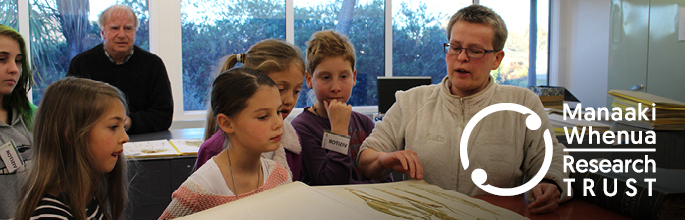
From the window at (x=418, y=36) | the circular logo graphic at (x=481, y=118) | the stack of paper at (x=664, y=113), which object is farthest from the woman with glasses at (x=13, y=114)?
the window at (x=418, y=36)

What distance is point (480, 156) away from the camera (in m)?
1.21

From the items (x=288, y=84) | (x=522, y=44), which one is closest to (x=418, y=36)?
(x=522, y=44)

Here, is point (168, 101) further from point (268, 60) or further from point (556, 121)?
point (556, 121)

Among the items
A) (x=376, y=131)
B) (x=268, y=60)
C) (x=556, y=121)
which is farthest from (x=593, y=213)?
(x=556, y=121)

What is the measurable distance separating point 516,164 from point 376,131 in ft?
1.27

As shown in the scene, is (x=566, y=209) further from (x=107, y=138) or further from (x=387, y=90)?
(x=387, y=90)

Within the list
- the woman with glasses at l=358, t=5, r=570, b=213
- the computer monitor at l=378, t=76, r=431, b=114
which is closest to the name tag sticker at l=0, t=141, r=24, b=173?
the woman with glasses at l=358, t=5, r=570, b=213

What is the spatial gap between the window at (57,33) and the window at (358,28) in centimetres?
164

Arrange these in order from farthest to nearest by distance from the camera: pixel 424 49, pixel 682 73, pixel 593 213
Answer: pixel 424 49 < pixel 682 73 < pixel 593 213

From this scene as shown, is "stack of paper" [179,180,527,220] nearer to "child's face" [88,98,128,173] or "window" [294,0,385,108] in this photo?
"child's face" [88,98,128,173]

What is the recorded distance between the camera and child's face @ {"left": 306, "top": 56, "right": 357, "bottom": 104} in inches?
56.3

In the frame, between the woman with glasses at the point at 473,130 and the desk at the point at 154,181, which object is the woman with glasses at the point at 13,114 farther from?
the woman with glasses at the point at 473,130

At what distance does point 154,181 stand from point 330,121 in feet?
3.33

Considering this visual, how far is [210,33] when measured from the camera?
12.9 ft
